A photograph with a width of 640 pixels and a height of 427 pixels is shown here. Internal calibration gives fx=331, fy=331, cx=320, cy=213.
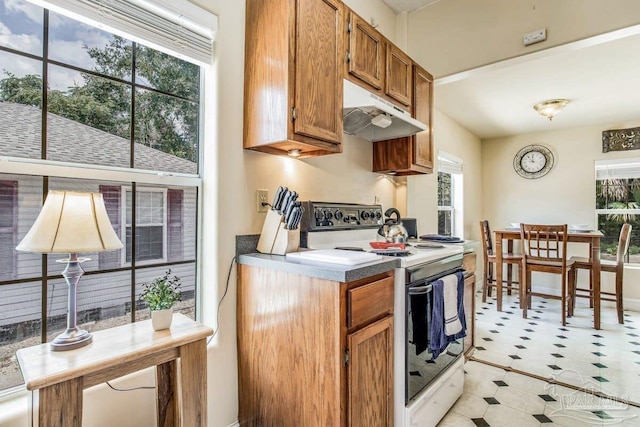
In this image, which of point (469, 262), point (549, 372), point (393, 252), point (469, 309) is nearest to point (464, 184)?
point (469, 262)

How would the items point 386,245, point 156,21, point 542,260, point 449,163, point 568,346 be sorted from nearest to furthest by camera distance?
1. point 156,21
2. point 386,245
3. point 568,346
4. point 542,260
5. point 449,163

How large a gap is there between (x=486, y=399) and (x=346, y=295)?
156cm

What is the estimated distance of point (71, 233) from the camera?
1.01 meters

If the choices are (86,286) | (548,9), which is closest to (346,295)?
(86,286)

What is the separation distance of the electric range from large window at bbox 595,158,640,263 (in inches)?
156

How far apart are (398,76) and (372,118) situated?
18.5 inches

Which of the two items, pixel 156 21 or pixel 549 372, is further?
pixel 549 372

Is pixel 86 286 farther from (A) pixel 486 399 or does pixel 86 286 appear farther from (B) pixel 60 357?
(A) pixel 486 399

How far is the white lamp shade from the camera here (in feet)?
3.23

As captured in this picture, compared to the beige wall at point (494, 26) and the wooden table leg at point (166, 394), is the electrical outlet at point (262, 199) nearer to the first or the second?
the wooden table leg at point (166, 394)

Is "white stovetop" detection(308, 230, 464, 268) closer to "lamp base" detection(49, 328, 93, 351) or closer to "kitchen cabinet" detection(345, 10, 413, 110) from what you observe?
"kitchen cabinet" detection(345, 10, 413, 110)

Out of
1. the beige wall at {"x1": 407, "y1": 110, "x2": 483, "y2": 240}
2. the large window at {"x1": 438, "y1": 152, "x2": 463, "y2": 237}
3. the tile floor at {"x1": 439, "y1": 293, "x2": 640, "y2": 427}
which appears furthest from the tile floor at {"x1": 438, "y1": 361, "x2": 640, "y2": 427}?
the large window at {"x1": 438, "y1": 152, "x2": 463, "y2": 237}

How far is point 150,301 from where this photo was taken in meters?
1.26

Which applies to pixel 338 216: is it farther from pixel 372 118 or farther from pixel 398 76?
pixel 398 76
